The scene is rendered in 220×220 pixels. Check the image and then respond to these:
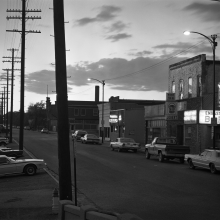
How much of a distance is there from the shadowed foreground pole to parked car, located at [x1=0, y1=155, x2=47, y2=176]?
32.6 feet

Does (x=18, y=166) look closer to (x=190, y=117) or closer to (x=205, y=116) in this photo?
(x=205, y=116)

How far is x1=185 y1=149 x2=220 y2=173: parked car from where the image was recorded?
74.9ft

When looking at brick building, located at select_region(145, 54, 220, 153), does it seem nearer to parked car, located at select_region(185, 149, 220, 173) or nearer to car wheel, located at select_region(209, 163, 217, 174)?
parked car, located at select_region(185, 149, 220, 173)

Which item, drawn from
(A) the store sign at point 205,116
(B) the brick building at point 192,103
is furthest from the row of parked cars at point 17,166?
(A) the store sign at point 205,116

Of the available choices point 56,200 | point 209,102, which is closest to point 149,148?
point 209,102

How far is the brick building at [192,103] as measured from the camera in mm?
36844

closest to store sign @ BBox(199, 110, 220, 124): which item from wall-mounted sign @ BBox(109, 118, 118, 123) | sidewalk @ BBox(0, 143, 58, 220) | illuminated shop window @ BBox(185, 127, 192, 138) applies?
illuminated shop window @ BBox(185, 127, 192, 138)

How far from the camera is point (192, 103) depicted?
3881cm

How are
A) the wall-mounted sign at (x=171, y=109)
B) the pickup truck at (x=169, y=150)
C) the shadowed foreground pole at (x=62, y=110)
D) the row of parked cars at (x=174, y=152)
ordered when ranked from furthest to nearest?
the wall-mounted sign at (x=171, y=109) < the pickup truck at (x=169, y=150) < the row of parked cars at (x=174, y=152) < the shadowed foreground pole at (x=62, y=110)

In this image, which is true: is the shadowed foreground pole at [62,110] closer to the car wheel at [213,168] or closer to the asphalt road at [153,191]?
the asphalt road at [153,191]

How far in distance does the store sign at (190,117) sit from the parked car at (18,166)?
61.6ft

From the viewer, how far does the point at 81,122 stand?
105m

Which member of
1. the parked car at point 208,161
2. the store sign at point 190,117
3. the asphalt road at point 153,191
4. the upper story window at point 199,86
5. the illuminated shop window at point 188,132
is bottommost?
the asphalt road at point 153,191

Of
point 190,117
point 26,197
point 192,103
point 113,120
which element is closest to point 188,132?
point 190,117
